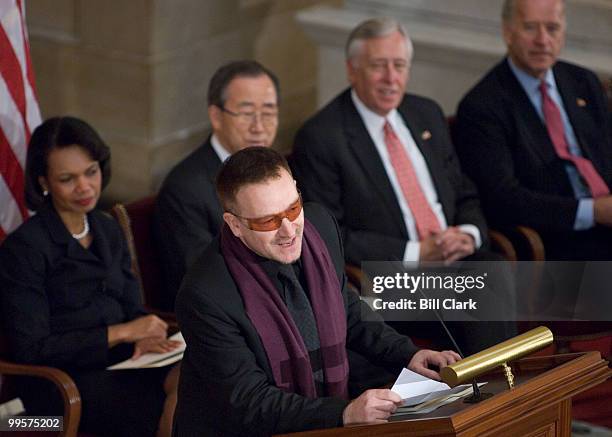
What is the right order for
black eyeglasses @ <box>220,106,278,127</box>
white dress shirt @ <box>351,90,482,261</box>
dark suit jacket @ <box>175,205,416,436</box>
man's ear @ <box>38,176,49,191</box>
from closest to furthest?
dark suit jacket @ <box>175,205,416,436</box>
man's ear @ <box>38,176,49,191</box>
black eyeglasses @ <box>220,106,278,127</box>
white dress shirt @ <box>351,90,482,261</box>

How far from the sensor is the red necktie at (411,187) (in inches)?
208

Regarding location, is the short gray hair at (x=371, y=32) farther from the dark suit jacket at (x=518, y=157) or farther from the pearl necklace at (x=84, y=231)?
the pearl necklace at (x=84, y=231)

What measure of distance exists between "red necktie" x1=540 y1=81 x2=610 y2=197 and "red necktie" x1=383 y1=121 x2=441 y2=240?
0.69m

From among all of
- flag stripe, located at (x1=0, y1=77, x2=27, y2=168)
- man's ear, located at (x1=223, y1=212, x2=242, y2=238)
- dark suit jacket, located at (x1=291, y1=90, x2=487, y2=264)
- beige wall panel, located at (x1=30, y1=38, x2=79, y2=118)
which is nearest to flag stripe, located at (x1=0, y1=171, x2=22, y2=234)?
flag stripe, located at (x1=0, y1=77, x2=27, y2=168)

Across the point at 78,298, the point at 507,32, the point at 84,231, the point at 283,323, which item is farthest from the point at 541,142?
the point at 283,323

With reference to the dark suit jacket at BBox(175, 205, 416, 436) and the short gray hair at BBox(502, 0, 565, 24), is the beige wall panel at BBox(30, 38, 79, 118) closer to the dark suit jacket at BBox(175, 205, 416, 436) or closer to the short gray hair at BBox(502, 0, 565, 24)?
the short gray hair at BBox(502, 0, 565, 24)

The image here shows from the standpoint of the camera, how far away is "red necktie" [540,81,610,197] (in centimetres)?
559

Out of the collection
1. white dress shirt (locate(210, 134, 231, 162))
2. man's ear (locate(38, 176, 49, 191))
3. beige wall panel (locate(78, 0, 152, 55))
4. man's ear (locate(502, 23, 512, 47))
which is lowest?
man's ear (locate(38, 176, 49, 191))

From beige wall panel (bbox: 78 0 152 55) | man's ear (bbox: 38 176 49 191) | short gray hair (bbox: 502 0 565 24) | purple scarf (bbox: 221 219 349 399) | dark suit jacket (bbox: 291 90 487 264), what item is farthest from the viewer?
beige wall panel (bbox: 78 0 152 55)

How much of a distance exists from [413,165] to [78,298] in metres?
1.61

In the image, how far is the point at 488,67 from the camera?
6762mm

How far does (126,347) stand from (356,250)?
1021 millimetres

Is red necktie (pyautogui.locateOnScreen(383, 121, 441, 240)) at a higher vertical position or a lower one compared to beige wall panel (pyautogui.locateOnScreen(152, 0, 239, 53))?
lower

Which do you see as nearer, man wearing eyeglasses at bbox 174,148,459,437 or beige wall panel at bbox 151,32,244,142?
man wearing eyeglasses at bbox 174,148,459,437
